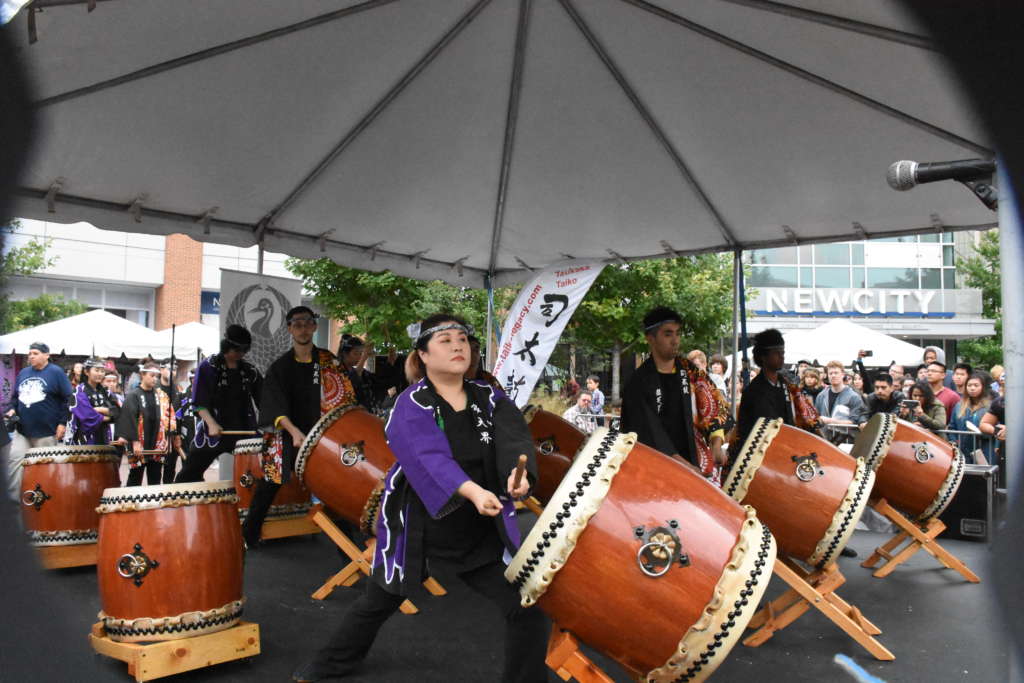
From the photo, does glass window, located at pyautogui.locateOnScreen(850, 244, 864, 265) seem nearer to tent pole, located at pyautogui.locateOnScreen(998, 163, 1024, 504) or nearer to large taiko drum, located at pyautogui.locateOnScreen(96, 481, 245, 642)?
large taiko drum, located at pyautogui.locateOnScreen(96, 481, 245, 642)

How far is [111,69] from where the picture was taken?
306 centimetres

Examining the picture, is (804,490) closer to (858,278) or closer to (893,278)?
(858,278)

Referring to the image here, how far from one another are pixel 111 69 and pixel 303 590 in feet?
9.18

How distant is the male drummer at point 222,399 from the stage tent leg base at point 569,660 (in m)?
3.07

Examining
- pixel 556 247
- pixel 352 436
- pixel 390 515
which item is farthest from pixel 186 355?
pixel 390 515

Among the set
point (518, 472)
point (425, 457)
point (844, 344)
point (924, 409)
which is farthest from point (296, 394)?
point (844, 344)

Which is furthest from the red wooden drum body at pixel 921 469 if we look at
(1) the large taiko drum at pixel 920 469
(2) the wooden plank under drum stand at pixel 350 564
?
(2) the wooden plank under drum stand at pixel 350 564

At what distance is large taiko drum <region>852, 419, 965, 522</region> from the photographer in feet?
15.3

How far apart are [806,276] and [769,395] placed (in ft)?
73.0

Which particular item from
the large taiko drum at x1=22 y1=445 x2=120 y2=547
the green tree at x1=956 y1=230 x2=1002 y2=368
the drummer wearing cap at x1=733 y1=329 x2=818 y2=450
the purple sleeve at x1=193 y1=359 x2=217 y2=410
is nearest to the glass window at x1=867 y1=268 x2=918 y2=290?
the green tree at x1=956 y1=230 x2=1002 y2=368

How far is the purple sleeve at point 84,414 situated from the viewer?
6.92 metres

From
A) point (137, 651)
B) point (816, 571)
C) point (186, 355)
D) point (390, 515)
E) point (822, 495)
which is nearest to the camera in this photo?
point (390, 515)

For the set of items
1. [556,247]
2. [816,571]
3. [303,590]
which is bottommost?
[303,590]

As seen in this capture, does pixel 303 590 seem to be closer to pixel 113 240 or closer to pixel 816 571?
pixel 816 571
